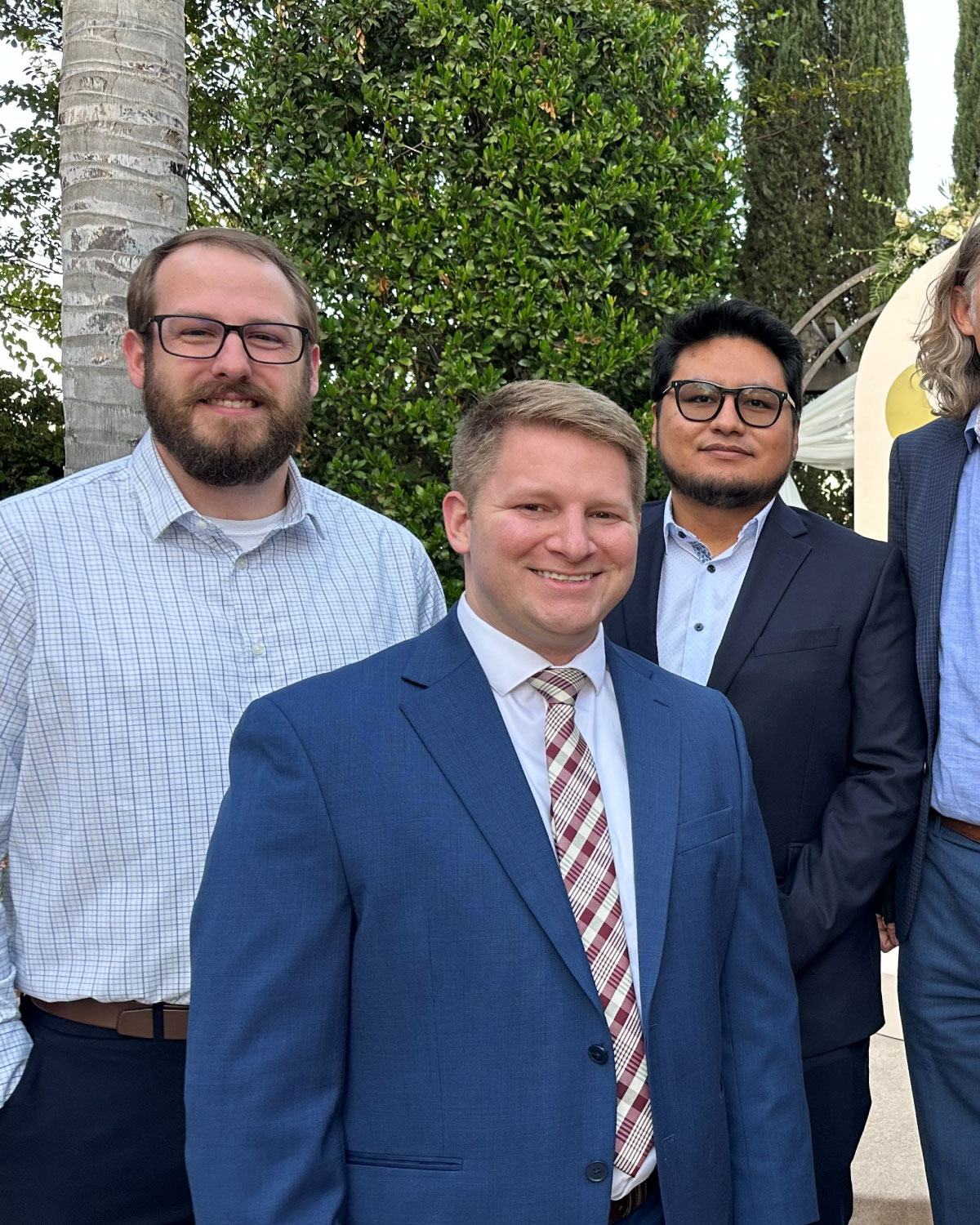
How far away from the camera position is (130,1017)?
1.98m

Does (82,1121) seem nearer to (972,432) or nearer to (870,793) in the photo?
(870,793)

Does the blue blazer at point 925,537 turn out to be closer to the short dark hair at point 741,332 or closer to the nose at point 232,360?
the short dark hair at point 741,332

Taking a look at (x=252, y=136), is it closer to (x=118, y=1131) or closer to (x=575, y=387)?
(x=575, y=387)

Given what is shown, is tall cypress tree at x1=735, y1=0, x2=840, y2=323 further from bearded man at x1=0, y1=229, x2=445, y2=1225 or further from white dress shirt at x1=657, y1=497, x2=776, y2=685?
bearded man at x1=0, y1=229, x2=445, y2=1225

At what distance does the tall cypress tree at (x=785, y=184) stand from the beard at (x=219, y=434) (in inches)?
547

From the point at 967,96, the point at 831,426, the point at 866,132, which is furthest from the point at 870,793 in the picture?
the point at 967,96

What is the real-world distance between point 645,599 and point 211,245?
50.9 inches

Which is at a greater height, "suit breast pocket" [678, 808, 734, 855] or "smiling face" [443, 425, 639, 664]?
"smiling face" [443, 425, 639, 664]

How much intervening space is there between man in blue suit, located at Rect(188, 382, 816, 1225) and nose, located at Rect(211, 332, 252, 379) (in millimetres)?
567

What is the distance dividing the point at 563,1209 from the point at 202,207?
986cm

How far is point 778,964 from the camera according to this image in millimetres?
1940

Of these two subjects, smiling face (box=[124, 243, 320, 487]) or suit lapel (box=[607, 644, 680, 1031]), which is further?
smiling face (box=[124, 243, 320, 487])

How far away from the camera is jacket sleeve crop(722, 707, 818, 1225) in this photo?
1840 millimetres

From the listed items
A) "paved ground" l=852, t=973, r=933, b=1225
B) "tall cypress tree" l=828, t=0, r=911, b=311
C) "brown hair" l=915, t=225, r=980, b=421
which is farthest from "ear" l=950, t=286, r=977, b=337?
"tall cypress tree" l=828, t=0, r=911, b=311
